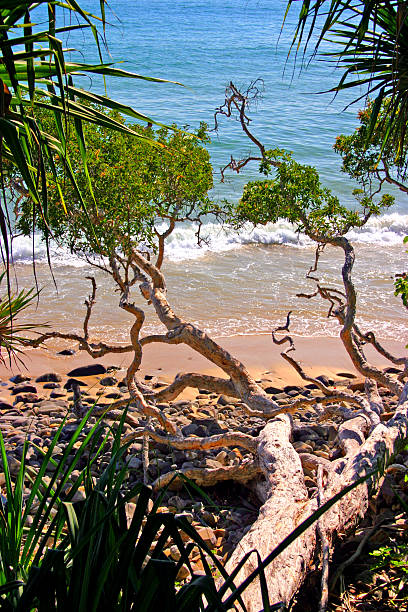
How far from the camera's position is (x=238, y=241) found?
18.4 metres

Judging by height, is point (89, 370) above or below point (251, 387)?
below

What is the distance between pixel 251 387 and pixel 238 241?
38.6 feet

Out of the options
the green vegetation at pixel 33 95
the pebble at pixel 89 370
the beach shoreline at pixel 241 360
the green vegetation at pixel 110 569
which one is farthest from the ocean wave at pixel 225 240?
the green vegetation at pixel 110 569

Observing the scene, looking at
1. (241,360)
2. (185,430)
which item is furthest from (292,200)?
(241,360)

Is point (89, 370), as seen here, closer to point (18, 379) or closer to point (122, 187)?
point (18, 379)

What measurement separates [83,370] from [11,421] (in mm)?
2344

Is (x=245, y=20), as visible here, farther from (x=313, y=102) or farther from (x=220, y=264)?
(x=220, y=264)

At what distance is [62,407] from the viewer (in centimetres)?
841

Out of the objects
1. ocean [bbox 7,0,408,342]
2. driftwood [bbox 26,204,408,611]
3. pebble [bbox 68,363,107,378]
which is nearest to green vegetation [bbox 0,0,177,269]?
ocean [bbox 7,0,408,342]

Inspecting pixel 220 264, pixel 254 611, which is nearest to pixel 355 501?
pixel 254 611

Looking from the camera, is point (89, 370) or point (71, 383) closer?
point (71, 383)

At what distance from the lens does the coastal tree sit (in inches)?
171

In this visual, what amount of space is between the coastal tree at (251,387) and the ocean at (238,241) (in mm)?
1455

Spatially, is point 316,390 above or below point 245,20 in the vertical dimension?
below
